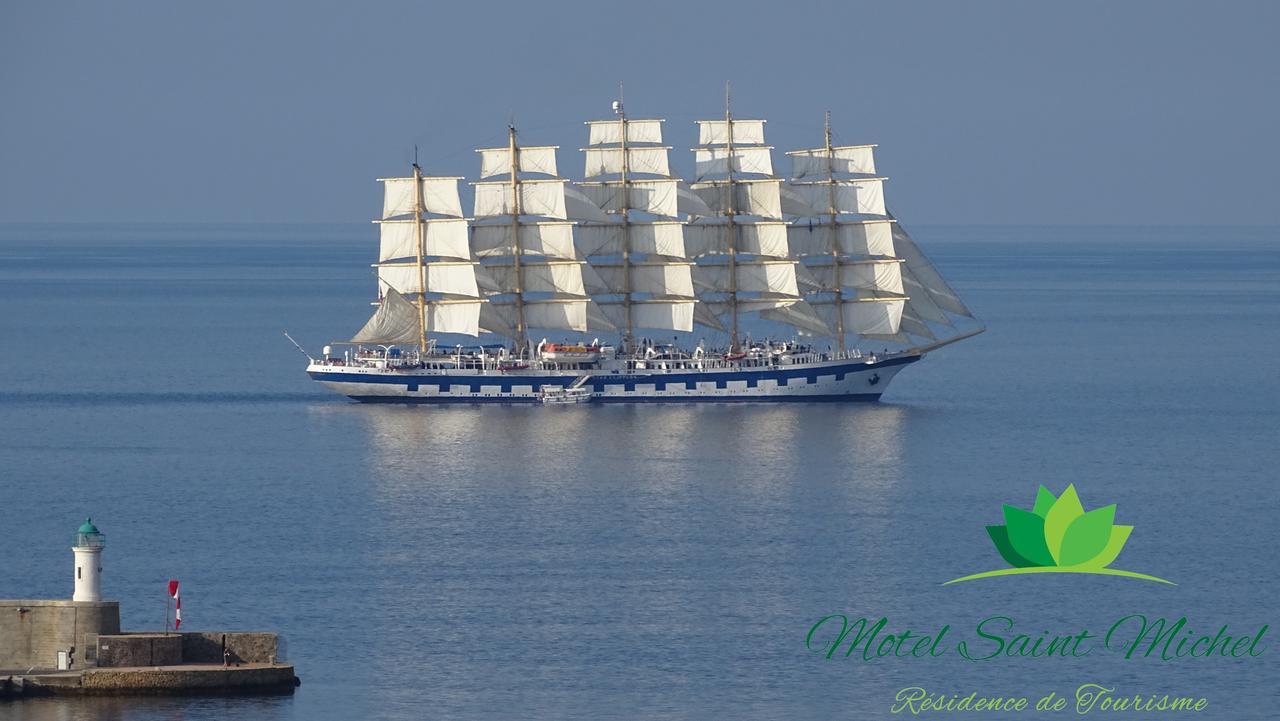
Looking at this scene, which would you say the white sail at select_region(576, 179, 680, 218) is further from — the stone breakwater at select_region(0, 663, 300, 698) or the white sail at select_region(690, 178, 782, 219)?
the stone breakwater at select_region(0, 663, 300, 698)

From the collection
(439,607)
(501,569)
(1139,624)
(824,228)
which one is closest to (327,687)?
(439,607)

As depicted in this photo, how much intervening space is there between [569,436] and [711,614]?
3496 cm

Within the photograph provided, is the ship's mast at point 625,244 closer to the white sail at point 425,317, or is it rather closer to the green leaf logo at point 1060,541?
the white sail at point 425,317

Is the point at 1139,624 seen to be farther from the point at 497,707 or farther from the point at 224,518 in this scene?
the point at 224,518

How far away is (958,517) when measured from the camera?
234 feet

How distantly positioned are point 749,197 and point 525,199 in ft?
33.3

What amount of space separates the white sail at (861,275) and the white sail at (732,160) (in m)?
5.08

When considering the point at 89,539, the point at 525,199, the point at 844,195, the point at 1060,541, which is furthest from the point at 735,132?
the point at 89,539

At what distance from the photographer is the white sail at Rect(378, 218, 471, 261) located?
10300 centimetres

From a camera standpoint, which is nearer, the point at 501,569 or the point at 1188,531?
the point at 501,569

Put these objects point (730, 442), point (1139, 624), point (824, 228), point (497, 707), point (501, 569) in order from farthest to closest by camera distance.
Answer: point (824, 228), point (730, 442), point (501, 569), point (1139, 624), point (497, 707)

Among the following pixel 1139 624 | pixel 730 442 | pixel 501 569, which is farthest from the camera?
pixel 730 442

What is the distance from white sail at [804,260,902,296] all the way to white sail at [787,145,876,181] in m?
4.28

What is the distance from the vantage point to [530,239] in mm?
104062
